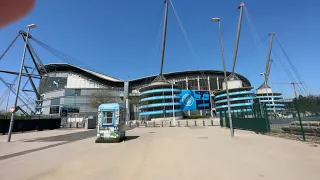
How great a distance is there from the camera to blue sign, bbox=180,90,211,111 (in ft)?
308

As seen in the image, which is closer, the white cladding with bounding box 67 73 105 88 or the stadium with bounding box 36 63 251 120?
the stadium with bounding box 36 63 251 120

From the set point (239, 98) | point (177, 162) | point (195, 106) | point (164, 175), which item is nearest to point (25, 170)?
point (164, 175)

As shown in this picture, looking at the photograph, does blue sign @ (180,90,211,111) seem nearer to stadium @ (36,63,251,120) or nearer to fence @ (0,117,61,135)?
stadium @ (36,63,251,120)

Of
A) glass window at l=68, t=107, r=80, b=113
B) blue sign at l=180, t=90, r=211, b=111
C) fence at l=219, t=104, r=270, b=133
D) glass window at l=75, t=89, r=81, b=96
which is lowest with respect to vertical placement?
A: fence at l=219, t=104, r=270, b=133

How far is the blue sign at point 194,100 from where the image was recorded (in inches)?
3691

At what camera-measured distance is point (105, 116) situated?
15523 mm

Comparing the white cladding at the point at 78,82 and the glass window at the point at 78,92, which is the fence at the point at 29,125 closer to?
the glass window at the point at 78,92

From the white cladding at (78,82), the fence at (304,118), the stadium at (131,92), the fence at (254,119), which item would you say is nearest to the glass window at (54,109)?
the stadium at (131,92)

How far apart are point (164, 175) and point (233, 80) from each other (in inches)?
4156

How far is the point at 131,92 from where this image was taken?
110 metres

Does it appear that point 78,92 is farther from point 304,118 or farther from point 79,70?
point 304,118

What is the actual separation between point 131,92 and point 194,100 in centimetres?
3591

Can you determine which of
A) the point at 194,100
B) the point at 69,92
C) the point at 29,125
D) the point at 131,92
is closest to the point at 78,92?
the point at 69,92

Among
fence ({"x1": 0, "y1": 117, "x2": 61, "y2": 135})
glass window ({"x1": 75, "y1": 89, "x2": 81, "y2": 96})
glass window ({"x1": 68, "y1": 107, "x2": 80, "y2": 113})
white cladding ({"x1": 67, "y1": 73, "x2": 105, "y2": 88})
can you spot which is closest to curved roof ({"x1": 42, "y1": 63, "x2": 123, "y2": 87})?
white cladding ({"x1": 67, "y1": 73, "x2": 105, "y2": 88})
